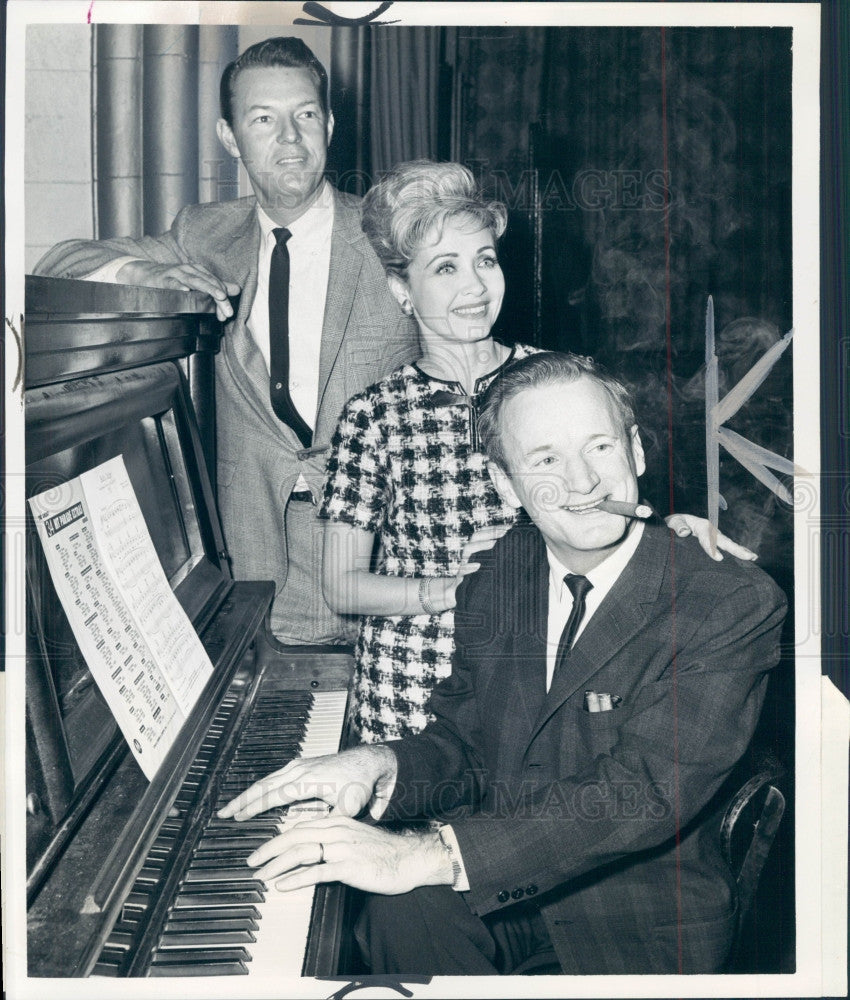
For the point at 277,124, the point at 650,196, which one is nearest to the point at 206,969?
the point at 277,124

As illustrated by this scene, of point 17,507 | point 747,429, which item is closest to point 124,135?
point 17,507

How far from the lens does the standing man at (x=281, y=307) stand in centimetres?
190

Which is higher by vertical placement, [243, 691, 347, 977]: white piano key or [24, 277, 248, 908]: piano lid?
[24, 277, 248, 908]: piano lid

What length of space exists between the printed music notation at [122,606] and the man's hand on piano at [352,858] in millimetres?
277

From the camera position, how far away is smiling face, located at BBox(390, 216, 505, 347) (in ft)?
6.26

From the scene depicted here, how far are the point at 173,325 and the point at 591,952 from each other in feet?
4.89

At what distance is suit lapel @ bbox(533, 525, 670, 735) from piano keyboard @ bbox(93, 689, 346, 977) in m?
0.46

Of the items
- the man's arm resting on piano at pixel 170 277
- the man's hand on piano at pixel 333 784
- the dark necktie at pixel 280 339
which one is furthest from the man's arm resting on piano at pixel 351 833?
the man's arm resting on piano at pixel 170 277

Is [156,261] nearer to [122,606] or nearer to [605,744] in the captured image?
[122,606]

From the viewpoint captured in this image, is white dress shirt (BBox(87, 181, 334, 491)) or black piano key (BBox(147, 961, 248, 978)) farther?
white dress shirt (BBox(87, 181, 334, 491))

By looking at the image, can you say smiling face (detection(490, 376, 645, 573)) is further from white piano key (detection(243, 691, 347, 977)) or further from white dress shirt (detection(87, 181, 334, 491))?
white piano key (detection(243, 691, 347, 977))

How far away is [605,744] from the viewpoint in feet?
6.27

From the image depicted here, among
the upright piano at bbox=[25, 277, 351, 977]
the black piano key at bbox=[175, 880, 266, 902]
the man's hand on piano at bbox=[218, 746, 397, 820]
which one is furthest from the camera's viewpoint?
the man's hand on piano at bbox=[218, 746, 397, 820]

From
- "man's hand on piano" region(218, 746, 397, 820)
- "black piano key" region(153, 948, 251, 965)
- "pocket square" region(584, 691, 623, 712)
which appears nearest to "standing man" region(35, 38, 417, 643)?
"man's hand on piano" region(218, 746, 397, 820)
